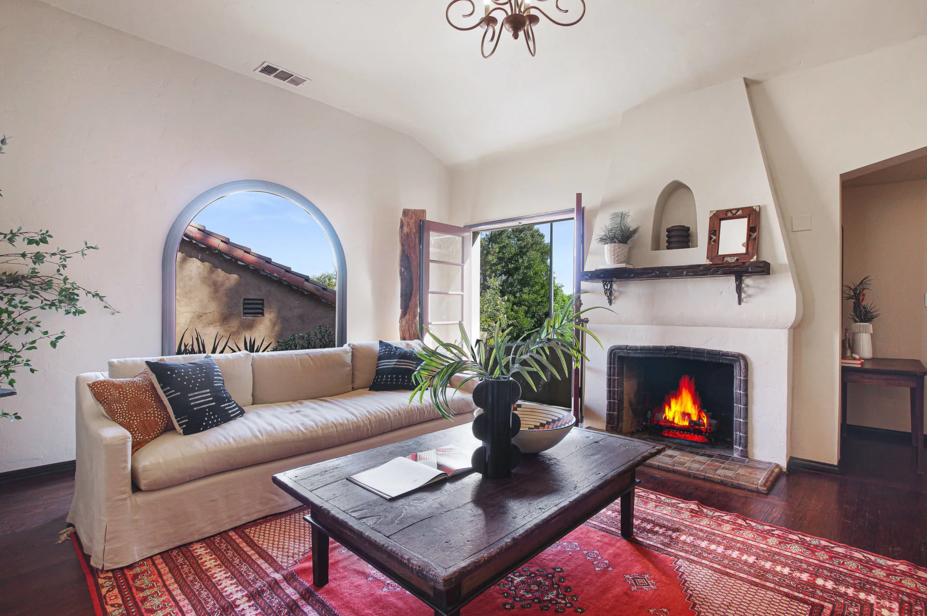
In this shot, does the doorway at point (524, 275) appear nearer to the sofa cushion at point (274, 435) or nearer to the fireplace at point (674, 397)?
the fireplace at point (674, 397)

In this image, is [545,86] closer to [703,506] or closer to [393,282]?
[393,282]

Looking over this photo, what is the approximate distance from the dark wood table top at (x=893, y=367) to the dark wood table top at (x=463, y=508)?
2.24 metres

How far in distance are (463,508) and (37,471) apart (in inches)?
118

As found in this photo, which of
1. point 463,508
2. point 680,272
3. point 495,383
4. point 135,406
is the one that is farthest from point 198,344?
point 680,272

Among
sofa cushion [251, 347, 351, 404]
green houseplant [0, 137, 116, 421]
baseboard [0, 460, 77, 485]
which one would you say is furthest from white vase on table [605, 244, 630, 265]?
baseboard [0, 460, 77, 485]

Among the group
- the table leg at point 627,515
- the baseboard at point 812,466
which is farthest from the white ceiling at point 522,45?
the table leg at point 627,515

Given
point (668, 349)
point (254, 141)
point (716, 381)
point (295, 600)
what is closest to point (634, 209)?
point (668, 349)

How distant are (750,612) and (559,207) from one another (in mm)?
3477

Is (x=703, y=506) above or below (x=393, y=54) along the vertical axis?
below

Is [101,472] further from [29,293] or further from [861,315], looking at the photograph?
[861,315]

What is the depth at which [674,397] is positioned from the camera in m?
3.78

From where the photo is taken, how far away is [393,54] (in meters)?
3.44

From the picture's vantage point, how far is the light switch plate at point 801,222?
3.11 metres

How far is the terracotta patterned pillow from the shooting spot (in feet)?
6.68
